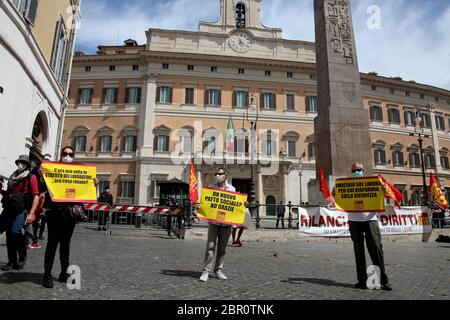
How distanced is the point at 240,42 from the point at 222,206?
31259 millimetres

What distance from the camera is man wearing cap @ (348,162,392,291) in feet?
13.8

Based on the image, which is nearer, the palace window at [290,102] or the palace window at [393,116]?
the palace window at [290,102]

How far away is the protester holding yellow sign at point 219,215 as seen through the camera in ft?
15.1

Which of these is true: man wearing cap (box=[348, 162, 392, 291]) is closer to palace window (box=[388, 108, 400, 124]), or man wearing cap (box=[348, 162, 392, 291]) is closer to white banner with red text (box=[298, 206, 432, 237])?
white banner with red text (box=[298, 206, 432, 237])

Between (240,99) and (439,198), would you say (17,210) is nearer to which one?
(439,198)

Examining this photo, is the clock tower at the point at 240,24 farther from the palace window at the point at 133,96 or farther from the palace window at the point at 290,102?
the palace window at the point at 133,96

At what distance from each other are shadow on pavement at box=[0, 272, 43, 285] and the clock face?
104 ft

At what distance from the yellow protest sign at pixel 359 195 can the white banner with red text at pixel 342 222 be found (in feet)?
18.1

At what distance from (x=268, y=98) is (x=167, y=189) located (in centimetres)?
1610

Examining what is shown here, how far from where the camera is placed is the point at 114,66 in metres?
32.7

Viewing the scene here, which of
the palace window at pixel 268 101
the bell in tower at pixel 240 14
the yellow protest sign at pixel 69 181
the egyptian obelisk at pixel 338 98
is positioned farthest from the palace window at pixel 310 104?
the yellow protest sign at pixel 69 181

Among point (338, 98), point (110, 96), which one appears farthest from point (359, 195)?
point (110, 96)
